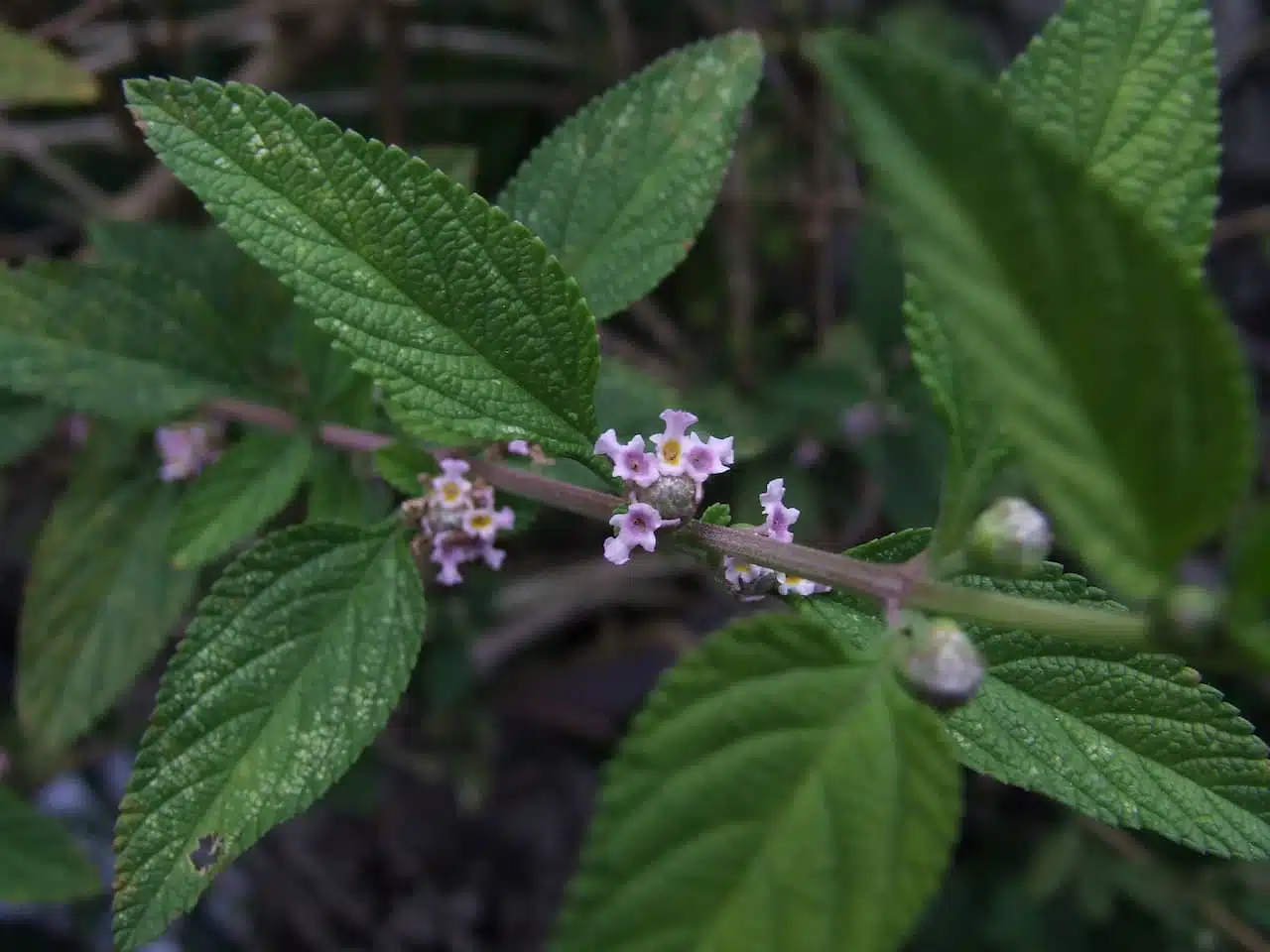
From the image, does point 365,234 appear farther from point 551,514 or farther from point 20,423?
point 551,514

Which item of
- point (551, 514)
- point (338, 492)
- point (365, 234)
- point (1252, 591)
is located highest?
point (1252, 591)

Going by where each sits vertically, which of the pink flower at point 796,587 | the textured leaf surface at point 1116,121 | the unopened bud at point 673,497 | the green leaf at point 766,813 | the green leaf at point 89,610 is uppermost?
the textured leaf surface at point 1116,121

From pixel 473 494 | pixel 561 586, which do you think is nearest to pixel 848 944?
pixel 473 494

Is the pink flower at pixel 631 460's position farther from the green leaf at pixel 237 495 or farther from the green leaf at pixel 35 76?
the green leaf at pixel 35 76

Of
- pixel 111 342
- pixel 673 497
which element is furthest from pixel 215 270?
pixel 673 497

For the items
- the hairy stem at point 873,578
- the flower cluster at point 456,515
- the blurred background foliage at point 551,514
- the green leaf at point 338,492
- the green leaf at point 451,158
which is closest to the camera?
the hairy stem at point 873,578

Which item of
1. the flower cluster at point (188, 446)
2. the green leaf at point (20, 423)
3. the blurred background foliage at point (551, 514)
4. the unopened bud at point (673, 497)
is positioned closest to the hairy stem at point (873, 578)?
the unopened bud at point (673, 497)
